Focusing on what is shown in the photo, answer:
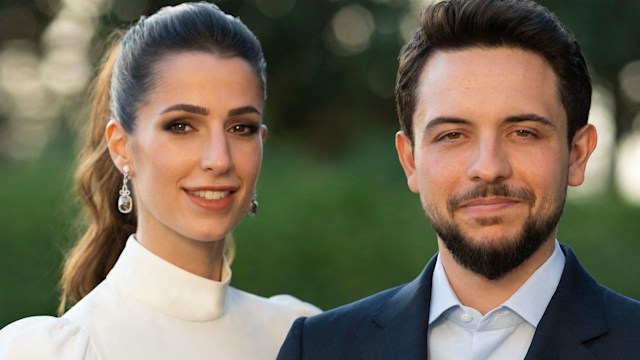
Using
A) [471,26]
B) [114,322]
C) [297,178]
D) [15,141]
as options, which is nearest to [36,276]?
[297,178]

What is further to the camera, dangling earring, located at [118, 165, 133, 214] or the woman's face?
dangling earring, located at [118, 165, 133, 214]

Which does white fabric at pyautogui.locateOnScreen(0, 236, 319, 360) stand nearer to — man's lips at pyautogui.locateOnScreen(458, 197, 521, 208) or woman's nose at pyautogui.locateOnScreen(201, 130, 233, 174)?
woman's nose at pyautogui.locateOnScreen(201, 130, 233, 174)

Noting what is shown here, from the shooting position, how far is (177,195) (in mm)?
3674

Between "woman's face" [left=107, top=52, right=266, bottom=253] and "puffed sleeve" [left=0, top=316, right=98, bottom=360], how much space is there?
19.8 inches

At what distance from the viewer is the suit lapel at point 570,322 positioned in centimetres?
297

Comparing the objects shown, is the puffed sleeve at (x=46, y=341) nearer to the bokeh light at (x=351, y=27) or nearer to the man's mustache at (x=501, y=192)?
the man's mustache at (x=501, y=192)

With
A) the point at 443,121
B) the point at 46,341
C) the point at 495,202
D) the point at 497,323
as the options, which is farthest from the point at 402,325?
the point at 46,341

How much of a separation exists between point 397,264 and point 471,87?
4.64 meters

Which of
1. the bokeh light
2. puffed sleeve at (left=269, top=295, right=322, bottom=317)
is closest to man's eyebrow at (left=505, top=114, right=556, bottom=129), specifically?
puffed sleeve at (left=269, top=295, right=322, bottom=317)

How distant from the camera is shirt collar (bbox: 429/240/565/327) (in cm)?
310

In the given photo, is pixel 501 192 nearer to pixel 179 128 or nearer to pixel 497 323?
pixel 497 323

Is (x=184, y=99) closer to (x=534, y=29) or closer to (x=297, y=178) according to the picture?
(x=534, y=29)

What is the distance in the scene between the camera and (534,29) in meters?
3.16

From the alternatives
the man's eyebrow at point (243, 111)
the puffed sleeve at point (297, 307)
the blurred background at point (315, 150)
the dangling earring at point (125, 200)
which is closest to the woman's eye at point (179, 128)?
the man's eyebrow at point (243, 111)
